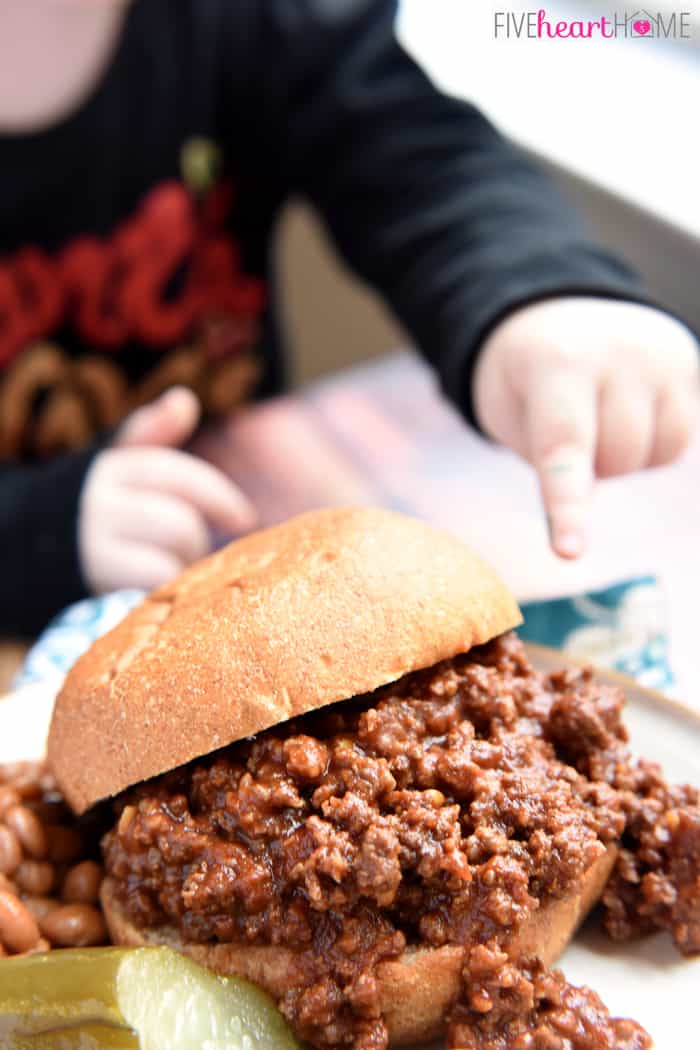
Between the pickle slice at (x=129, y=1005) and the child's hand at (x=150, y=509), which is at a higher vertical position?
the pickle slice at (x=129, y=1005)

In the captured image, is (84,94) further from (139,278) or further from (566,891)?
(566,891)

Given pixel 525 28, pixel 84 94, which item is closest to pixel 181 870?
pixel 525 28

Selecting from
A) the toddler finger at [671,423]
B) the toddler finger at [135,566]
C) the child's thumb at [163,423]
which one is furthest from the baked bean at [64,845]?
the toddler finger at [671,423]

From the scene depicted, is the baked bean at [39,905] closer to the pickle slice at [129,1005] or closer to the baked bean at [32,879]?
the baked bean at [32,879]

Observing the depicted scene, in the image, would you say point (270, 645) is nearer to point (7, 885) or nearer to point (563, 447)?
point (7, 885)

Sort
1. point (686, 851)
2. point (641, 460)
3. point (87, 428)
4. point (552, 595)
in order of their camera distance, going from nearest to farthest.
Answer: point (686, 851) < point (641, 460) < point (552, 595) < point (87, 428)

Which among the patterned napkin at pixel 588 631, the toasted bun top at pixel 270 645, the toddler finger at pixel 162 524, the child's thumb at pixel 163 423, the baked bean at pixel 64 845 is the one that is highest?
the toasted bun top at pixel 270 645
